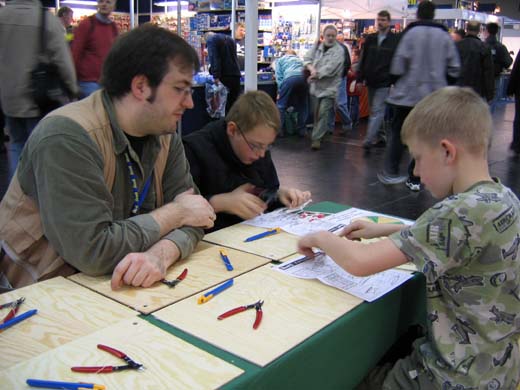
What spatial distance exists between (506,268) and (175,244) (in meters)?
0.89

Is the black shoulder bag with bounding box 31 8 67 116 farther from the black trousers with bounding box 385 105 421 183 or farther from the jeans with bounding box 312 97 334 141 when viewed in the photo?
the jeans with bounding box 312 97 334 141

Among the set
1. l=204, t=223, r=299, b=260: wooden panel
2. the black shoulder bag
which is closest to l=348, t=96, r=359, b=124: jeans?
the black shoulder bag

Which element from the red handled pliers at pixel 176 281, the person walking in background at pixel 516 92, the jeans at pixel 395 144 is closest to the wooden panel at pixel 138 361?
the red handled pliers at pixel 176 281

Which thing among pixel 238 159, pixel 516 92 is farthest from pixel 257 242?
pixel 516 92

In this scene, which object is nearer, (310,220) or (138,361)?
(138,361)

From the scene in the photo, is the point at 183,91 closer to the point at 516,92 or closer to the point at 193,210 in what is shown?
the point at 193,210

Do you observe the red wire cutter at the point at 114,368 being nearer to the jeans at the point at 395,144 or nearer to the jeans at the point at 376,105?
the jeans at the point at 395,144

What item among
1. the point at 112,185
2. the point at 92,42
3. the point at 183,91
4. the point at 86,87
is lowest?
the point at 112,185

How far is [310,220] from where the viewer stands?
1983mm

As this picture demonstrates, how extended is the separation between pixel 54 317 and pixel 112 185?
18.7 inches

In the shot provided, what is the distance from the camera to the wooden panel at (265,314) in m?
1.04

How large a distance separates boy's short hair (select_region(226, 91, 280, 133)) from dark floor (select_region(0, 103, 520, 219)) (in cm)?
236

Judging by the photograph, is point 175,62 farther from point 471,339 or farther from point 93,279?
point 471,339

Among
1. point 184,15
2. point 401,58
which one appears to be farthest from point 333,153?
point 184,15
